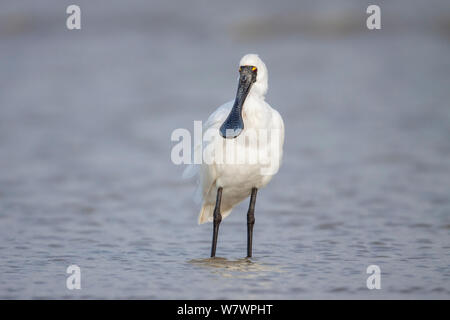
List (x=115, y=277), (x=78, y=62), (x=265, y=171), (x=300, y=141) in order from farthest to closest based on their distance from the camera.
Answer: (x=78, y=62) → (x=300, y=141) → (x=265, y=171) → (x=115, y=277)

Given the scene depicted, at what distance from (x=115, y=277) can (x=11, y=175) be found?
5.76 metres

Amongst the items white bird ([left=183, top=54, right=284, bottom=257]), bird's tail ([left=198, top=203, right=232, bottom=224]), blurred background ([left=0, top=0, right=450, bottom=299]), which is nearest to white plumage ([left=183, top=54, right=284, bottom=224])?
white bird ([left=183, top=54, right=284, bottom=257])

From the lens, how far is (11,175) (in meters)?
13.2

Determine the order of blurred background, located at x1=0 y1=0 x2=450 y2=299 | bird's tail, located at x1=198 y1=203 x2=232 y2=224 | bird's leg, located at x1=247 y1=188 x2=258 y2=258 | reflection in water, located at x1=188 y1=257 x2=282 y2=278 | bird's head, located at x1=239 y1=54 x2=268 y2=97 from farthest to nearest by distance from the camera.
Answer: bird's tail, located at x1=198 y1=203 x2=232 y2=224 → bird's leg, located at x1=247 y1=188 x2=258 y2=258 → bird's head, located at x1=239 y1=54 x2=268 y2=97 → blurred background, located at x1=0 y1=0 x2=450 y2=299 → reflection in water, located at x1=188 y1=257 x2=282 y2=278

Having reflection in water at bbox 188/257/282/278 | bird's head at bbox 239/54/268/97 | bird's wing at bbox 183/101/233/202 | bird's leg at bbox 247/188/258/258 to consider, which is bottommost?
reflection in water at bbox 188/257/282/278

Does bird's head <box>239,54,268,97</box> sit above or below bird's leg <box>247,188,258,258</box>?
above

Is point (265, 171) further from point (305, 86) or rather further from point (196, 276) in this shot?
point (305, 86)

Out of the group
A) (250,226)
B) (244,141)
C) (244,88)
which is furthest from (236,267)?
(244,88)

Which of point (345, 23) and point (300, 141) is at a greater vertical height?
point (345, 23)

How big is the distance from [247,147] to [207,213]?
1.42 m

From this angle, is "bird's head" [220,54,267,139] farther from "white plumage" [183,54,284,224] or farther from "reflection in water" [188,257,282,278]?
"reflection in water" [188,257,282,278]

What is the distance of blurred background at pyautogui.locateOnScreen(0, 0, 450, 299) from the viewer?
8.30 meters

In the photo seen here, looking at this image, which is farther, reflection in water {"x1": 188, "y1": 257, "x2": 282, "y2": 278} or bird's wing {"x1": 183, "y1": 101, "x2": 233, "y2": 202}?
bird's wing {"x1": 183, "y1": 101, "x2": 233, "y2": 202}
